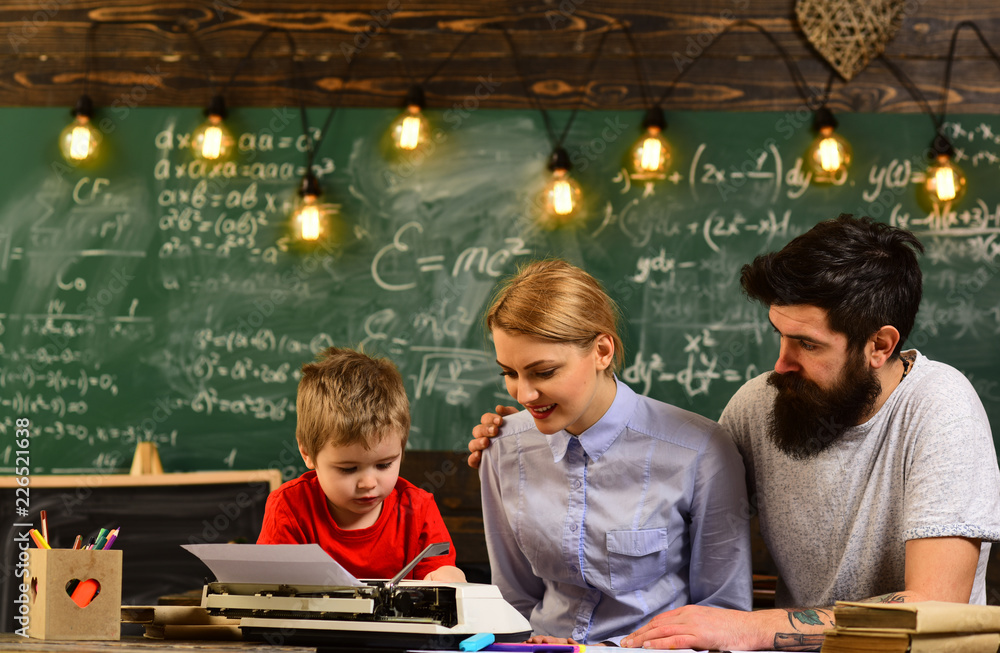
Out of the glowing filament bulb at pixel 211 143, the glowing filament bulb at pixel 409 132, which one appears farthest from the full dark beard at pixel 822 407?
the glowing filament bulb at pixel 211 143

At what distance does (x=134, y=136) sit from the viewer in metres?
3.35

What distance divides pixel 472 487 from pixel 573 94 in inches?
64.6

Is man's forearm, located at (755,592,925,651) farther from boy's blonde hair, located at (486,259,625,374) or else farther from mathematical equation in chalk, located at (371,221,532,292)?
mathematical equation in chalk, located at (371,221,532,292)

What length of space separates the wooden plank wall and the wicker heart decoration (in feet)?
0.16

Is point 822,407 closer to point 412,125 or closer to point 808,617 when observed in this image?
point 808,617

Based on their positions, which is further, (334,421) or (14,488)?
(14,488)

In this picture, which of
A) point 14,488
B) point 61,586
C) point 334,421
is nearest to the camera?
point 61,586

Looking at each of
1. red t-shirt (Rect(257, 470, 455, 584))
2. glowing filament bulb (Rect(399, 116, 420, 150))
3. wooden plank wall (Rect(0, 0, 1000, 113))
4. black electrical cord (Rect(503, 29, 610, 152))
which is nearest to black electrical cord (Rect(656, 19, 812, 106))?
wooden plank wall (Rect(0, 0, 1000, 113))

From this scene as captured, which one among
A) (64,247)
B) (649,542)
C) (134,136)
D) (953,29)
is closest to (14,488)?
(64,247)

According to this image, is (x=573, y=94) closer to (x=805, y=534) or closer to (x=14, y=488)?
(x=805, y=534)

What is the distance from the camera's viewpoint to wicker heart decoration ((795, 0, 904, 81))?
3.14m

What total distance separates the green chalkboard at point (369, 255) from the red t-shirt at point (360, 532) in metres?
1.56

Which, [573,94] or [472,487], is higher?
[573,94]

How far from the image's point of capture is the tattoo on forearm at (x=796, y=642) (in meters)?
1.30
